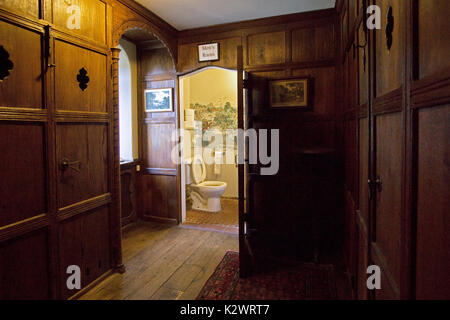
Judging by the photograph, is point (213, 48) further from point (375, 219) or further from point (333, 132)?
point (375, 219)

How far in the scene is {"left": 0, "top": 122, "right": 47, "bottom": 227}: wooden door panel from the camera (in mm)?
1681

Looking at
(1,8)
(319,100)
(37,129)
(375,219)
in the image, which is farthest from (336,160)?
(1,8)

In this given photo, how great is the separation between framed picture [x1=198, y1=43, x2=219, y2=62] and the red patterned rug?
2569 millimetres

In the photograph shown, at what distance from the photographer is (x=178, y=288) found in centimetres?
238

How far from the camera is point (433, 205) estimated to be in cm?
66

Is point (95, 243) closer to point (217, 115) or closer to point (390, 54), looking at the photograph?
point (390, 54)

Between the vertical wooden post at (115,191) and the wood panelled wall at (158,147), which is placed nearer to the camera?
the vertical wooden post at (115,191)

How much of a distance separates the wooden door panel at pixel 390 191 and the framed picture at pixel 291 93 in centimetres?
201

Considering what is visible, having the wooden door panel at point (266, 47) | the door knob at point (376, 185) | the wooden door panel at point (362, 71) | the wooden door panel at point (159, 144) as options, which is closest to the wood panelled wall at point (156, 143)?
the wooden door panel at point (159, 144)

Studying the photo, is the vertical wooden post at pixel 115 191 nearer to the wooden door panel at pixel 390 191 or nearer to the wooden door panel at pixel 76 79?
the wooden door panel at pixel 76 79

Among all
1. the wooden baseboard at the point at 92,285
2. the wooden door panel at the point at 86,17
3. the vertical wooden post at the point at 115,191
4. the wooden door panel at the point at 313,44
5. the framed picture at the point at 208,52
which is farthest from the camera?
the framed picture at the point at 208,52

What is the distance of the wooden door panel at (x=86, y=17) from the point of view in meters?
2.02

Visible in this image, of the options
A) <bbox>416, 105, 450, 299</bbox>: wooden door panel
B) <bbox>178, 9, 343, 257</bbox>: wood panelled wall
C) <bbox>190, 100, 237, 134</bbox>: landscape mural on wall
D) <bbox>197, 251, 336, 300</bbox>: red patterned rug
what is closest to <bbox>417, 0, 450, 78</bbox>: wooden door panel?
<bbox>416, 105, 450, 299</bbox>: wooden door panel

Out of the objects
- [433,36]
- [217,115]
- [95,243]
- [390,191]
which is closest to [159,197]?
[95,243]
